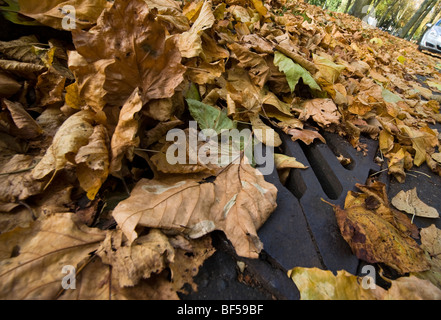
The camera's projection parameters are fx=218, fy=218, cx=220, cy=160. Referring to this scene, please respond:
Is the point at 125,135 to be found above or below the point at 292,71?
below

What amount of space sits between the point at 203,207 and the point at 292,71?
1010 millimetres

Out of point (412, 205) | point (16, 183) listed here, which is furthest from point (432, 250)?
point (16, 183)

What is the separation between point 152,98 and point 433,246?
1293mm

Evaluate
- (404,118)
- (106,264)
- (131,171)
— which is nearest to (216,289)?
(106,264)

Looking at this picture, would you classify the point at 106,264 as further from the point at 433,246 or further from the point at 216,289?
the point at 433,246

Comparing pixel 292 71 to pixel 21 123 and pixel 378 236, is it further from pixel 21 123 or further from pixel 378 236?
pixel 21 123

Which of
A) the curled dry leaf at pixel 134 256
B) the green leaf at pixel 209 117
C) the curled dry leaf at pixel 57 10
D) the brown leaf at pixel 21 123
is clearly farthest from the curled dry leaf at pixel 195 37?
the curled dry leaf at pixel 134 256

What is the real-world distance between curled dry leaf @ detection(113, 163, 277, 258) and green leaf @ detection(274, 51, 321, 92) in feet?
2.45

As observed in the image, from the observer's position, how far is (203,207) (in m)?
0.76

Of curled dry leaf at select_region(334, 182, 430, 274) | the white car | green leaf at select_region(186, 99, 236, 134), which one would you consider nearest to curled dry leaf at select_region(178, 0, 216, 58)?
green leaf at select_region(186, 99, 236, 134)

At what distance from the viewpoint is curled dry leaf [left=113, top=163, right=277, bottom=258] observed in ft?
2.23

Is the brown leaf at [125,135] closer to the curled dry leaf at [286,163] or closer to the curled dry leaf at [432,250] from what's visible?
the curled dry leaf at [286,163]

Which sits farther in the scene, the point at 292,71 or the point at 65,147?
the point at 292,71

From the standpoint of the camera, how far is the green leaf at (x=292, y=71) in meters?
1.30
